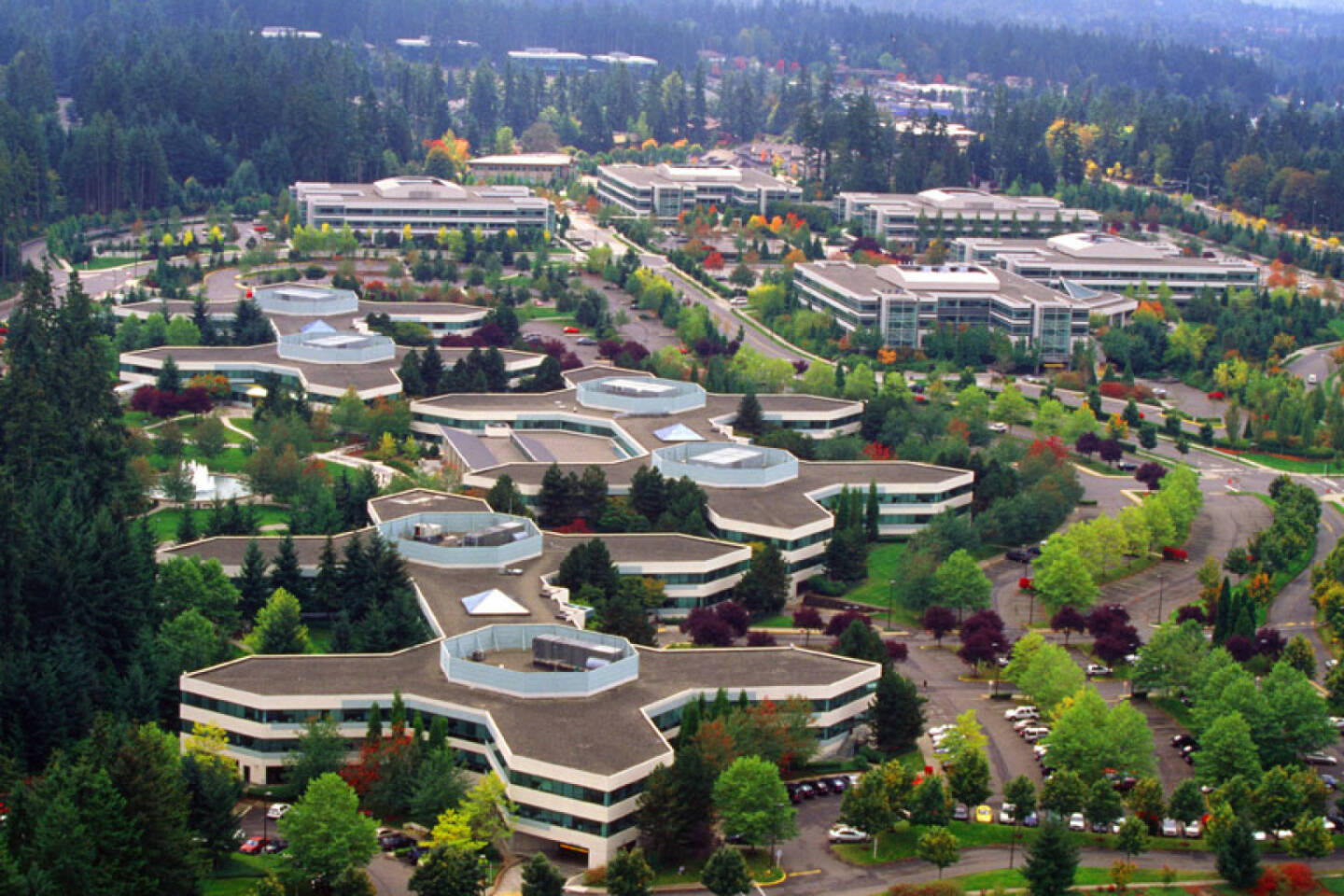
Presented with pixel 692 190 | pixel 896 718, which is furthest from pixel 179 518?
pixel 692 190

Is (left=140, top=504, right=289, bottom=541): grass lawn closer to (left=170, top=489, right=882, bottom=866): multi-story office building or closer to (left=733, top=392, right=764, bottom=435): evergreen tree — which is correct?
(left=170, top=489, right=882, bottom=866): multi-story office building

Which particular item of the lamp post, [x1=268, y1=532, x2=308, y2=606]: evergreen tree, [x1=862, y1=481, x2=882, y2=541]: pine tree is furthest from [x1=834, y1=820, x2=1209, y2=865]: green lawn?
[x1=862, y1=481, x2=882, y2=541]: pine tree

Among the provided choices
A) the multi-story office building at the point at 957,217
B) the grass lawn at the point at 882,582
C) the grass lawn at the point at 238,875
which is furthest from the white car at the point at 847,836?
the multi-story office building at the point at 957,217

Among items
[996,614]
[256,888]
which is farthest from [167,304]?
[256,888]

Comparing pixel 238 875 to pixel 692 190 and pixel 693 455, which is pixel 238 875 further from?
pixel 692 190

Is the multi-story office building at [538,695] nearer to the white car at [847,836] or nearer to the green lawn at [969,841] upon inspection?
the white car at [847,836]

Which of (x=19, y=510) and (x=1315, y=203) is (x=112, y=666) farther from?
(x=1315, y=203)
